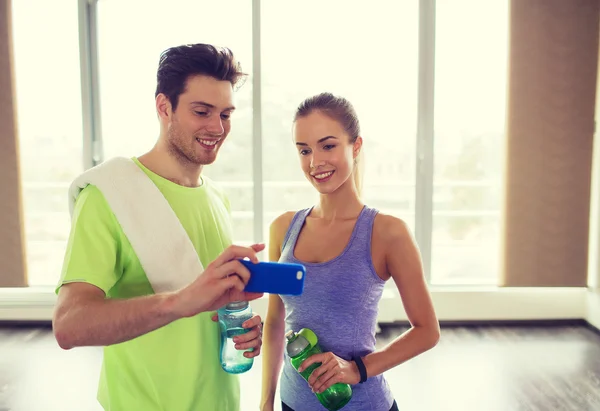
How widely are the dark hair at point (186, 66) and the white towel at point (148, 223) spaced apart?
0.22m

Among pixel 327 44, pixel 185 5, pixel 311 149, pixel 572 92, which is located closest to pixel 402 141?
pixel 327 44

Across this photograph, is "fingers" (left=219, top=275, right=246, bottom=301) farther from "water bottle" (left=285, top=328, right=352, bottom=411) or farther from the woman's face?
the woman's face

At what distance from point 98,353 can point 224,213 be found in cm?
227

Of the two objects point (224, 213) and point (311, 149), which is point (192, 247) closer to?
point (224, 213)

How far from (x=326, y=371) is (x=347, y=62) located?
2965mm

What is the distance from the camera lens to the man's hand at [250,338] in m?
0.89

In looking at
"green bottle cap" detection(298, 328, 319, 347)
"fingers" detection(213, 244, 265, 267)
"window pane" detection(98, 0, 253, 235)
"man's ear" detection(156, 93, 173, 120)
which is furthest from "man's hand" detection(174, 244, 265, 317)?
"window pane" detection(98, 0, 253, 235)

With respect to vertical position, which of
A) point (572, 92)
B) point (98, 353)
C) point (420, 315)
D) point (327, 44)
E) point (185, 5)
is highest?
point (185, 5)

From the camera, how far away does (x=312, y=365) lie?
909 millimetres

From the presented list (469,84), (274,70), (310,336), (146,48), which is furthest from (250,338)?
(469,84)

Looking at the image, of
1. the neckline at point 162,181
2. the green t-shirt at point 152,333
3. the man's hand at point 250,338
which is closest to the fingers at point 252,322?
the man's hand at point 250,338

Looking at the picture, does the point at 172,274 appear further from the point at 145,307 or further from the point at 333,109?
the point at 333,109

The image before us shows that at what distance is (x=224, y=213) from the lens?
1121 mm

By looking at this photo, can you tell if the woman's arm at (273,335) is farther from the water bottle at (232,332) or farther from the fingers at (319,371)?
the fingers at (319,371)
